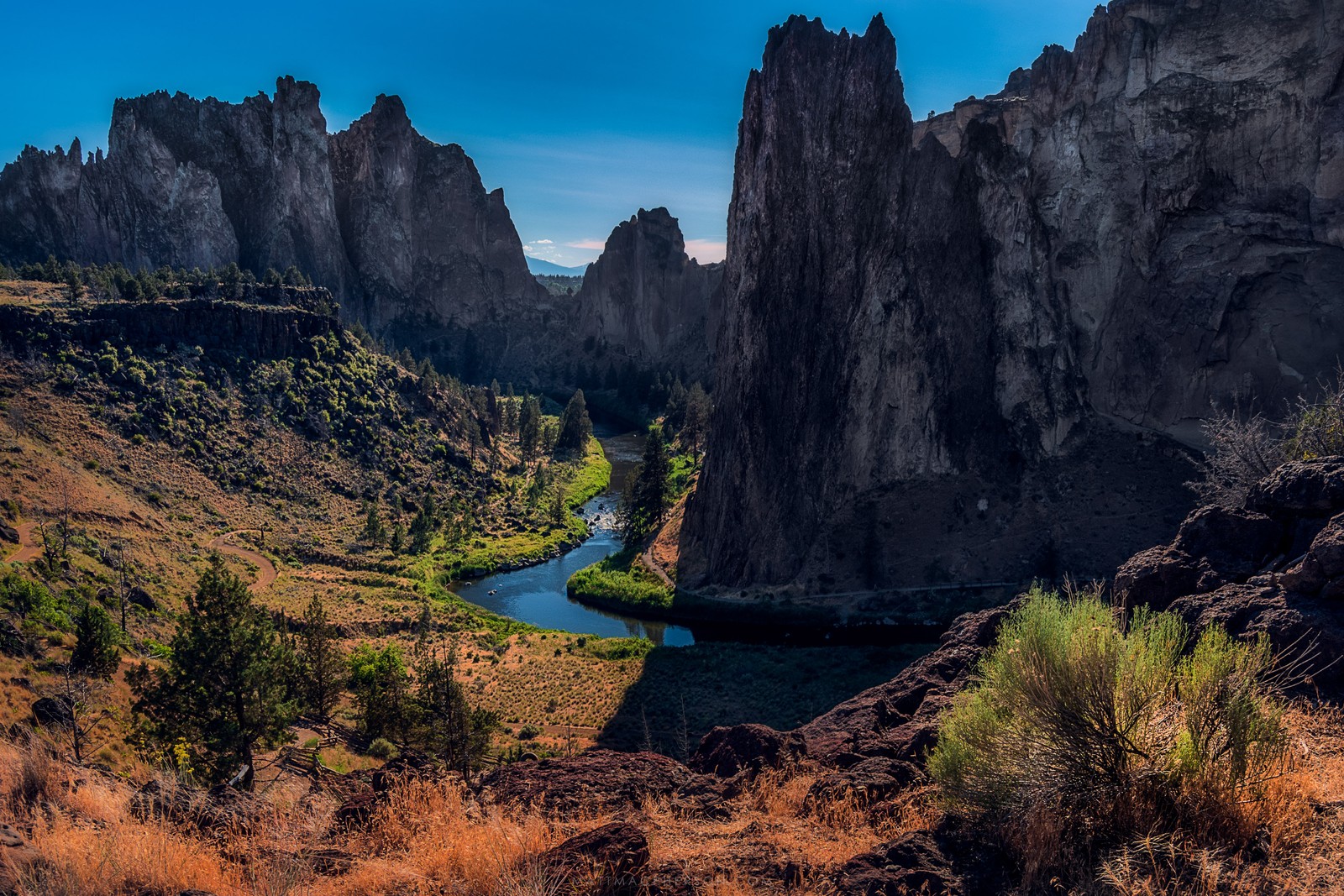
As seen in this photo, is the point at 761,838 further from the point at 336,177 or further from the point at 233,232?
the point at 336,177

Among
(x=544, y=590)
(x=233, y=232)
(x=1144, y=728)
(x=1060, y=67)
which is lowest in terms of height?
(x=544, y=590)

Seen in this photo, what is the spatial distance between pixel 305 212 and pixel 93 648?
403ft

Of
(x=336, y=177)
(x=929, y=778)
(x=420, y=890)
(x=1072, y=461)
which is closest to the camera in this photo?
(x=420, y=890)

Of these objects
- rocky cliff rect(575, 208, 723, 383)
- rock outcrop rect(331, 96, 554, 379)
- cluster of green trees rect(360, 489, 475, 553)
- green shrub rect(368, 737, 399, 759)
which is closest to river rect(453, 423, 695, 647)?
cluster of green trees rect(360, 489, 475, 553)

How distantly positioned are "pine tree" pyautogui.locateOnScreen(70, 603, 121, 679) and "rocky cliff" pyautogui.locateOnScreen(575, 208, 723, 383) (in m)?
117

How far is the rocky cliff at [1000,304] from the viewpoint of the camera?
4550 centimetres

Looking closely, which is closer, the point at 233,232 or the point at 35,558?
the point at 35,558

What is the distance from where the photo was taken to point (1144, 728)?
8.68 metres

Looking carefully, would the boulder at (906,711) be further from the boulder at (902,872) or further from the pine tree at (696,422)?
the pine tree at (696,422)

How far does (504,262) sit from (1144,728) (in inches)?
6508

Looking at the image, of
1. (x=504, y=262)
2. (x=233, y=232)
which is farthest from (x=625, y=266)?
(x=233, y=232)

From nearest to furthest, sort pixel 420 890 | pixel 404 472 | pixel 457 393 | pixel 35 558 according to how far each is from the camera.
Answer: pixel 420 890 < pixel 35 558 < pixel 404 472 < pixel 457 393

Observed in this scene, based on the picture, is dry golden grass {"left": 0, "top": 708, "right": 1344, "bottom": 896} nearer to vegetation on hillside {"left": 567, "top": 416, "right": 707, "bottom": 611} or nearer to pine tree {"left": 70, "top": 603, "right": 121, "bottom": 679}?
pine tree {"left": 70, "top": 603, "right": 121, "bottom": 679}

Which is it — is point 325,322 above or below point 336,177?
below
